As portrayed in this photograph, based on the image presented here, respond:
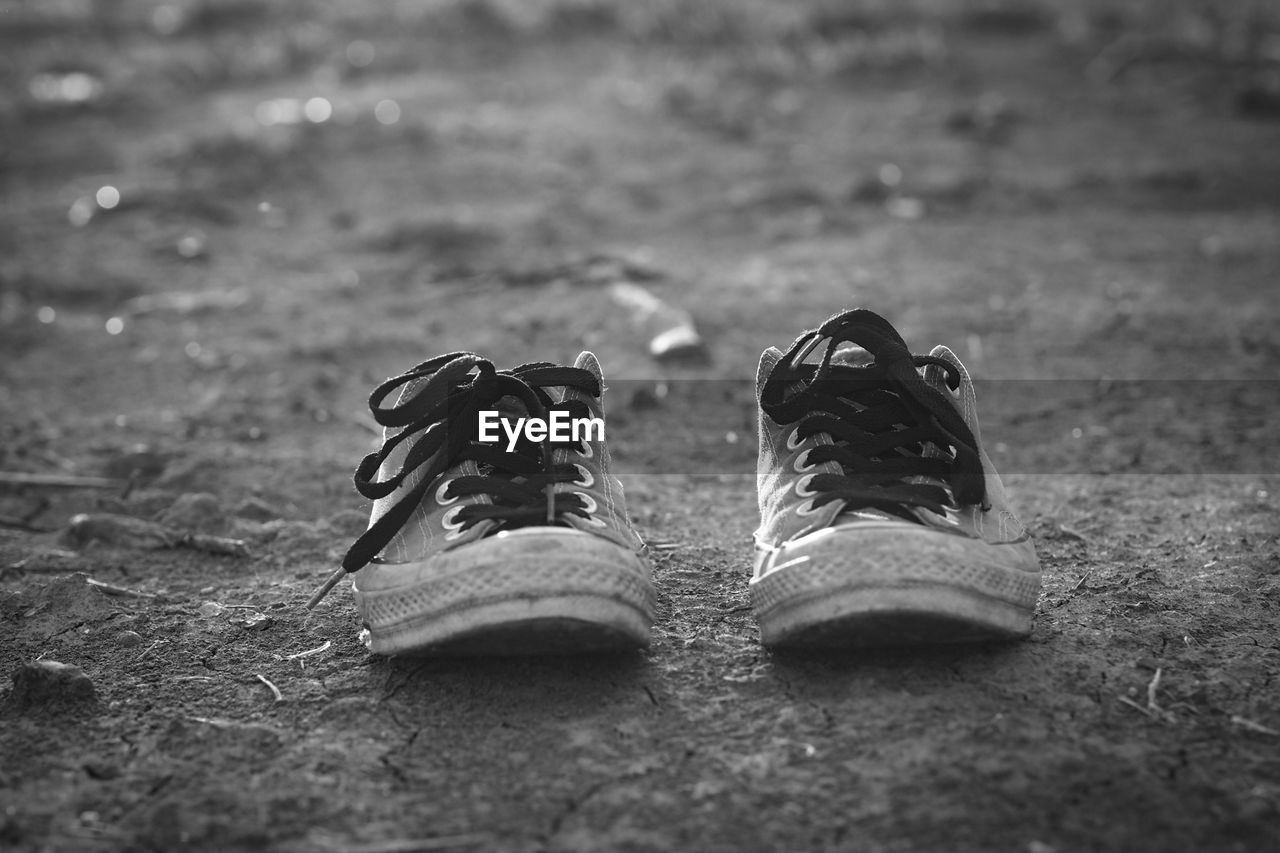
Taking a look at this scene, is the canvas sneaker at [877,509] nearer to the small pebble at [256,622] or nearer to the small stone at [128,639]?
the small pebble at [256,622]

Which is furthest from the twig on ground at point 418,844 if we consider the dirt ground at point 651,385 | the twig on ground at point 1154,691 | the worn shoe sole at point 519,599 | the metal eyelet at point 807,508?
the twig on ground at point 1154,691

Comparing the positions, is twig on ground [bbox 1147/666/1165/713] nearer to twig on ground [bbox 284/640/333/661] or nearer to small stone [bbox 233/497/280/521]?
twig on ground [bbox 284/640/333/661]

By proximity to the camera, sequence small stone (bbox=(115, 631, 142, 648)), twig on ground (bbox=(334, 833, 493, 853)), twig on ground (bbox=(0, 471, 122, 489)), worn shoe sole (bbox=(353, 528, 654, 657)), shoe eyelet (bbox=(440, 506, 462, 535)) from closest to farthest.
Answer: twig on ground (bbox=(334, 833, 493, 853))
worn shoe sole (bbox=(353, 528, 654, 657))
shoe eyelet (bbox=(440, 506, 462, 535))
small stone (bbox=(115, 631, 142, 648))
twig on ground (bbox=(0, 471, 122, 489))

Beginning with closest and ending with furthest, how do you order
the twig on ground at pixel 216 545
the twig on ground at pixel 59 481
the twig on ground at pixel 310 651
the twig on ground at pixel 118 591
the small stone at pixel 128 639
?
the twig on ground at pixel 310 651 → the small stone at pixel 128 639 → the twig on ground at pixel 118 591 → the twig on ground at pixel 216 545 → the twig on ground at pixel 59 481

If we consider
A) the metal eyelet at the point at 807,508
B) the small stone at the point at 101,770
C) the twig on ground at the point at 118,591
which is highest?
the metal eyelet at the point at 807,508

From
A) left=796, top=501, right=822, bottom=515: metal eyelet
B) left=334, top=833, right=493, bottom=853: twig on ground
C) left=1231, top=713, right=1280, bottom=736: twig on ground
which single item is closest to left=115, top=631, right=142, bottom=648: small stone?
left=334, top=833, right=493, bottom=853: twig on ground

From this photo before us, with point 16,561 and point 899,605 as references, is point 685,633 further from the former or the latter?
point 16,561

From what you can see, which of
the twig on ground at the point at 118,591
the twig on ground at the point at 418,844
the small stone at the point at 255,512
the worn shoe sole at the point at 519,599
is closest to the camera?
the twig on ground at the point at 418,844
